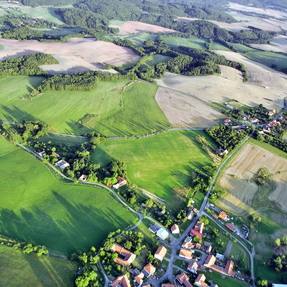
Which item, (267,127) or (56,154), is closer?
(56,154)

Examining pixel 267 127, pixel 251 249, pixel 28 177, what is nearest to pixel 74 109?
pixel 28 177

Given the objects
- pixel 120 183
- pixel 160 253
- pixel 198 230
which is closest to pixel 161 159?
pixel 120 183

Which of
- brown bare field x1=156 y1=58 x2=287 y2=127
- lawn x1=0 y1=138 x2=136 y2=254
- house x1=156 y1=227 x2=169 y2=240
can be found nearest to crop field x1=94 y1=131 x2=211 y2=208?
house x1=156 y1=227 x2=169 y2=240

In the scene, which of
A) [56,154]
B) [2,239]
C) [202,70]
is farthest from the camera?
[202,70]

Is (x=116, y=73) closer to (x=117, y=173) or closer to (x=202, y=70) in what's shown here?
(x=202, y=70)

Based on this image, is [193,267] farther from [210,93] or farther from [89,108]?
[210,93]

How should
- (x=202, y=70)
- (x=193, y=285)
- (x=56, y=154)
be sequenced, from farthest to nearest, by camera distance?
(x=202, y=70) → (x=56, y=154) → (x=193, y=285)

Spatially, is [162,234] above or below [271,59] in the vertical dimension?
above
